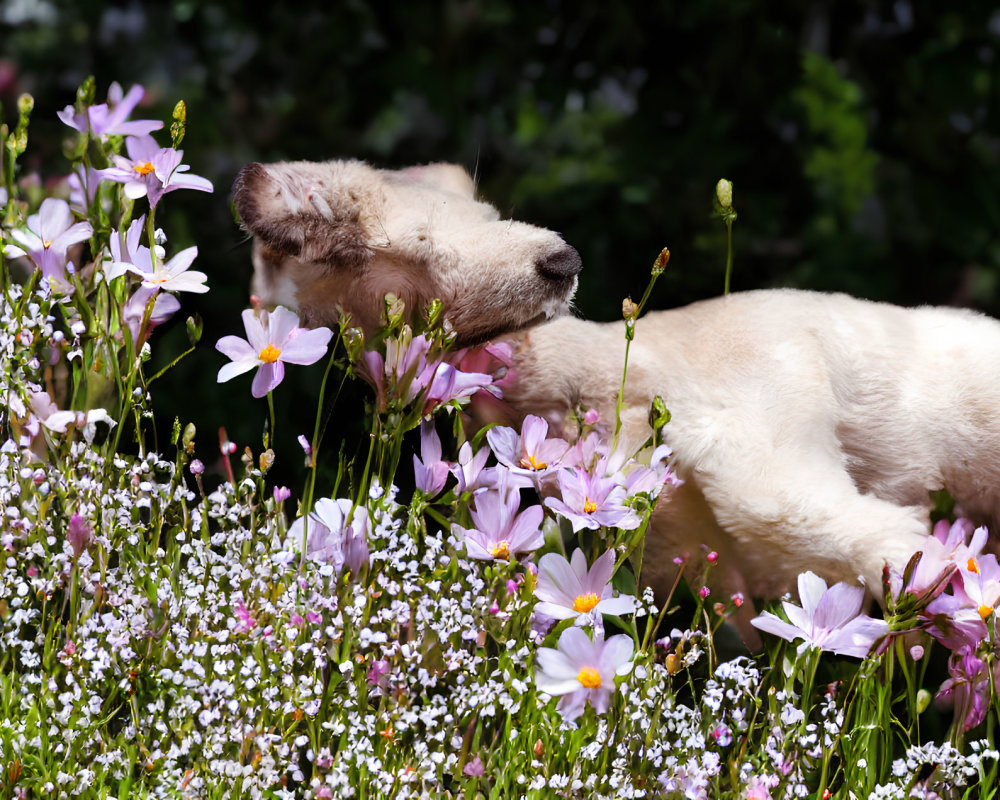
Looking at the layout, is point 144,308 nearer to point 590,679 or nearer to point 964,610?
point 590,679

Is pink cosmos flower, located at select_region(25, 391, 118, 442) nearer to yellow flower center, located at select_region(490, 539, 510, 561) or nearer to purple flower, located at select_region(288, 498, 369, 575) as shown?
purple flower, located at select_region(288, 498, 369, 575)

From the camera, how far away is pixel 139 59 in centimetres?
269

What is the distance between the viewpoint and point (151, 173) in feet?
4.97

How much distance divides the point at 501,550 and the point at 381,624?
0.71 ft

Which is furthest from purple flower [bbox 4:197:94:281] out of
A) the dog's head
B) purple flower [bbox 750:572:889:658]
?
purple flower [bbox 750:572:889:658]

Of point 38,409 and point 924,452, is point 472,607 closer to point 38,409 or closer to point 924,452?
point 38,409

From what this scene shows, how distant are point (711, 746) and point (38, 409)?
40.2 inches

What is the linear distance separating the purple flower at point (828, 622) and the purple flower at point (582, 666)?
18 centimetres

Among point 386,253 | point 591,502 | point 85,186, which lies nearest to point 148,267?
point 85,186

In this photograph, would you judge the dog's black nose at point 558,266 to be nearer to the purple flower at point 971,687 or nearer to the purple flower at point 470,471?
the purple flower at point 470,471

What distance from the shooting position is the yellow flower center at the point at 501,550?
53.5 inches

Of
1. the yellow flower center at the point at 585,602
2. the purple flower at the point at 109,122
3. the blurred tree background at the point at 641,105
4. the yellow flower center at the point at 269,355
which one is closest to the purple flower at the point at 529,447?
the yellow flower center at the point at 585,602

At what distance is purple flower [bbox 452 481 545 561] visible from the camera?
138 centimetres

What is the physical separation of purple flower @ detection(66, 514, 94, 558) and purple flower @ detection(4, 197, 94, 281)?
0.40 metres
